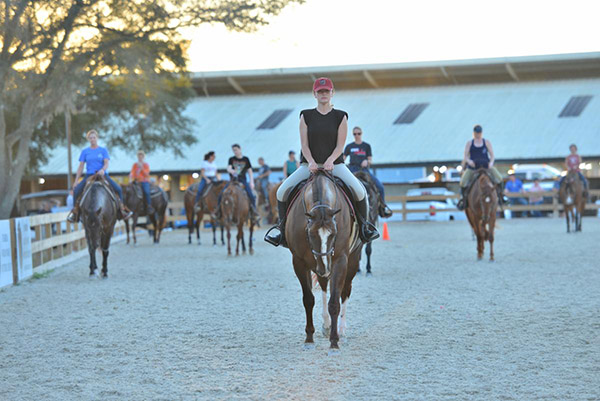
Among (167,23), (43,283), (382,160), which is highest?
(167,23)

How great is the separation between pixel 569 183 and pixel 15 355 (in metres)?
21.6

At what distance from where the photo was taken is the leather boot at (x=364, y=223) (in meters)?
8.97

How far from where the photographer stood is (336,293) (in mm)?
8289

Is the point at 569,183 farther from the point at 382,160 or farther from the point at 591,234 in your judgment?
the point at 382,160

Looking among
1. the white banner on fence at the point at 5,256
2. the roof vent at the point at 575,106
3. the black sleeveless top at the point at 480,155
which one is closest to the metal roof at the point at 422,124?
the roof vent at the point at 575,106

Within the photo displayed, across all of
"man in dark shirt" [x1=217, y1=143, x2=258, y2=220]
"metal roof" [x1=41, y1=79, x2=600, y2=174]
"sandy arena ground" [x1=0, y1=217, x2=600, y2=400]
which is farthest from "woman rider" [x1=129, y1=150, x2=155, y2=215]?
"metal roof" [x1=41, y1=79, x2=600, y2=174]

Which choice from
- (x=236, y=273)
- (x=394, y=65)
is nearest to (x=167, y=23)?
(x=236, y=273)

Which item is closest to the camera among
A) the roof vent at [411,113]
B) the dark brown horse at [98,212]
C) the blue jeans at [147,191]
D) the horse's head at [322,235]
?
the horse's head at [322,235]

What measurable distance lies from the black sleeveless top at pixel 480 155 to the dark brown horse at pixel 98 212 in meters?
6.94

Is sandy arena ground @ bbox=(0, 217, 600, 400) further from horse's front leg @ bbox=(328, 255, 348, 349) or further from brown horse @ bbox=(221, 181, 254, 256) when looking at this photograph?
brown horse @ bbox=(221, 181, 254, 256)

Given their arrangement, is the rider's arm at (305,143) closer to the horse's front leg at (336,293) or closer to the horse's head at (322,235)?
the horse's head at (322,235)

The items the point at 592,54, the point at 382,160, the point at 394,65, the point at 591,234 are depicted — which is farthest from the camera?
the point at 394,65

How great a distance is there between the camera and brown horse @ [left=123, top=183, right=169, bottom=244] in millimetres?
25531

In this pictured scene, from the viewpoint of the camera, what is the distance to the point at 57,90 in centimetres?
2241
